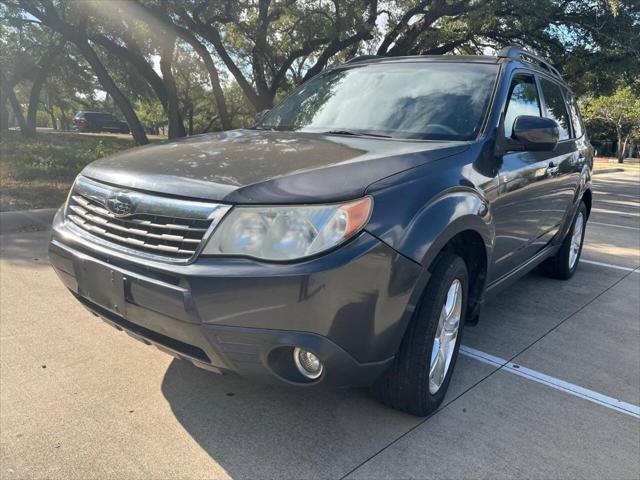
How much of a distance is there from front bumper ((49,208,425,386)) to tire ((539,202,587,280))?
3.34 m

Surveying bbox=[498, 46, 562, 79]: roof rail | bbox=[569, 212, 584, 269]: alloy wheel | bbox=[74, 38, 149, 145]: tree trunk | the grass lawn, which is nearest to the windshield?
bbox=[498, 46, 562, 79]: roof rail

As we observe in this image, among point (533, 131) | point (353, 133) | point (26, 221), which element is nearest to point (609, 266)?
point (533, 131)

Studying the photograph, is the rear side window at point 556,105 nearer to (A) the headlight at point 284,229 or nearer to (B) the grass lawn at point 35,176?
(A) the headlight at point 284,229

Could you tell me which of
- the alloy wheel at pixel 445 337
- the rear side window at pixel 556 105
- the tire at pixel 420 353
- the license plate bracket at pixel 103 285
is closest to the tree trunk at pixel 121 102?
the rear side window at pixel 556 105

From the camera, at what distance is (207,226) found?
1991 millimetres

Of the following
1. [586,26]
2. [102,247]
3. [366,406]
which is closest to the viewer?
[102,247]

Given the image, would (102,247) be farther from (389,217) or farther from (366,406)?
(366,406)

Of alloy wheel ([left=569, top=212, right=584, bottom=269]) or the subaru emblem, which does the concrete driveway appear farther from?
alloy wheel ([left=569, top=212, right=584, bottom=269])

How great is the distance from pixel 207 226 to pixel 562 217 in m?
3.42

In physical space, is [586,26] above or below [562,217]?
above

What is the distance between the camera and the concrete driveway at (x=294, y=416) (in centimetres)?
220

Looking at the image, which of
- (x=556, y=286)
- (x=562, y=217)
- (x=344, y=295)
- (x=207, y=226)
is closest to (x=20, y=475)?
(x=207, y=226)

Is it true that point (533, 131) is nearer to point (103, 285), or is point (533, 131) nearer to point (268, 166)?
point (268, 166)

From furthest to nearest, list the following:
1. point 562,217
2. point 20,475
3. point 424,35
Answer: point 424,35
point 562,217
point 20,475
